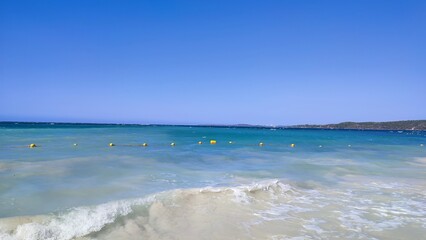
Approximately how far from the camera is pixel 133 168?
14.4 meters

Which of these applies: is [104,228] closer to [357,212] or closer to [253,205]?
[253,205]

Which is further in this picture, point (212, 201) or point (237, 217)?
point (212, 201)

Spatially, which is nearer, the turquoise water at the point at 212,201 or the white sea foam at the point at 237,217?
the white sea foam at the point at 237,217

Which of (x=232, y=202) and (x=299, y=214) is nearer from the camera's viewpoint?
(x=299, y=214)

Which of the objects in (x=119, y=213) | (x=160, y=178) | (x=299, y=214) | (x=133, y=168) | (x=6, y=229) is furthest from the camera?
(x=133, y=168)

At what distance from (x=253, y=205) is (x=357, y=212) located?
8.27 ft

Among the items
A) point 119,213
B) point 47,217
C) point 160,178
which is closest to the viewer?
point 47,217

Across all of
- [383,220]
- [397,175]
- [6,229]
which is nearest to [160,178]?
[6,229]

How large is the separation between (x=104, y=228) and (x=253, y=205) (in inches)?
150

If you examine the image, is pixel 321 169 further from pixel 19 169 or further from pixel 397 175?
pixel 19 169

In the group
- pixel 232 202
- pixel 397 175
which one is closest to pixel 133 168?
pixel 232 202

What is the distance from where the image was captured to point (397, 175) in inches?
569

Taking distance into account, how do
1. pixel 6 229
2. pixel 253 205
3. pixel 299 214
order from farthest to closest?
pixel 253 205
pixel 299 214
pixel 6 229

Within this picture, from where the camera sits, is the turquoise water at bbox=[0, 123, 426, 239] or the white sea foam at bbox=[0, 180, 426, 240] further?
the turquoise water at bbox=[0, 123, 426, 239]
